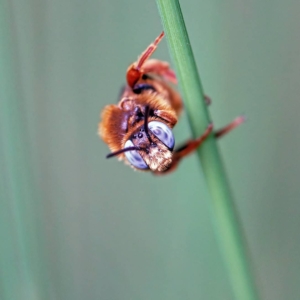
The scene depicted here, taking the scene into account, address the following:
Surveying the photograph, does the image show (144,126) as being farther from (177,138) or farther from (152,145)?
(177,138)

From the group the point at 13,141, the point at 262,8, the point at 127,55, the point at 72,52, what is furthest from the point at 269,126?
the point at 13,141

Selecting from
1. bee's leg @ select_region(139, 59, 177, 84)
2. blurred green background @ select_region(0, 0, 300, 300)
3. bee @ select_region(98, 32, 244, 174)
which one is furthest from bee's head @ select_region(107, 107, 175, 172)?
blurred green background @ select_region(0, 0, 300, 300)

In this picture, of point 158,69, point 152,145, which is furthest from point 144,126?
point 158,69

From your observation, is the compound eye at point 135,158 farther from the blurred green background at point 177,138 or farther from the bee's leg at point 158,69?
the blurred green background at point 177,138

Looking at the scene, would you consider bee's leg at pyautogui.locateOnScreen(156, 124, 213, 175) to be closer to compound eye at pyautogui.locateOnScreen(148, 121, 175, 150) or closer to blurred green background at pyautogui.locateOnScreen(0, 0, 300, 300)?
compound eye at pyautogui.locateOnScreen(148, 121, 175, 150)

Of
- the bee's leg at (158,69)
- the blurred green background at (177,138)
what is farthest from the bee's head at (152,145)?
the blurred green background at (177,138)

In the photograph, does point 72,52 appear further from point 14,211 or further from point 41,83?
point 14,211
